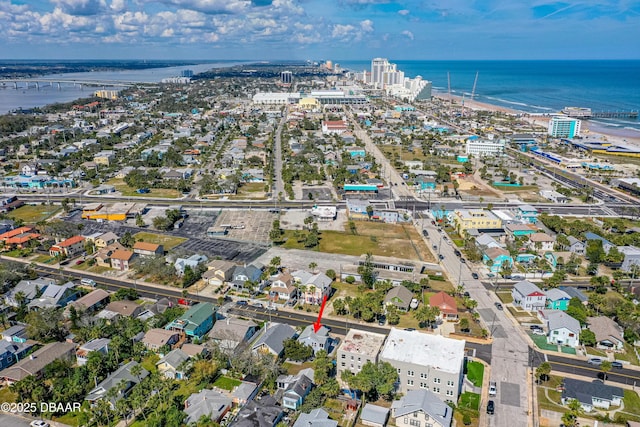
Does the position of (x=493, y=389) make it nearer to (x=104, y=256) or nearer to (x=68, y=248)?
(x=104, y=256)

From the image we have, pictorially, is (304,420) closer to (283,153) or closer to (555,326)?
(555,326)

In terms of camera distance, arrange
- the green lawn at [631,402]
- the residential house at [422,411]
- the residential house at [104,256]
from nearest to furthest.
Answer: the residential house at [422,411] < the green lawn at [631,402] < the residential house at [104,256]

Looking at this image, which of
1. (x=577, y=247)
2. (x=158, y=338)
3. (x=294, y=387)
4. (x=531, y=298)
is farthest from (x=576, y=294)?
(x=158, y=338)

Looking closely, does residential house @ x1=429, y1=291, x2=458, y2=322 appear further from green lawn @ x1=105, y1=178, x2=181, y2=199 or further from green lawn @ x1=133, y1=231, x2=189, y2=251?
green lawn @ x1=105, y1=178, x2=181, y2=199

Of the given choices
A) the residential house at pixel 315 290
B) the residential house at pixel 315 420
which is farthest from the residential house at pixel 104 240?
the residential house at pixel 315 420

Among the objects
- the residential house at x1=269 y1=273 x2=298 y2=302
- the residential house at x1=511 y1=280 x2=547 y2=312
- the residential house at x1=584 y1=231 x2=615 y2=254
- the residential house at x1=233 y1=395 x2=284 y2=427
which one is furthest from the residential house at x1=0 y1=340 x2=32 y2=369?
the residential house at x1=584 y1=231 x2=615 y2=254

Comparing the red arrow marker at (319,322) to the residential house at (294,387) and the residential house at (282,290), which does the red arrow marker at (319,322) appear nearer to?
the residential house at (282,290)

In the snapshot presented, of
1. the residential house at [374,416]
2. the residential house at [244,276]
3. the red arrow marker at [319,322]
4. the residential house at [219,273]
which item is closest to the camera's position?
the residential house at [374,416]

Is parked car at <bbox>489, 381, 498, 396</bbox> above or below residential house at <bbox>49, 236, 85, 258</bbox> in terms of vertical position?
below
